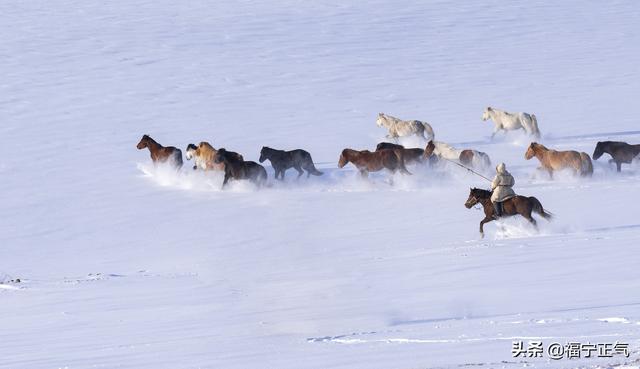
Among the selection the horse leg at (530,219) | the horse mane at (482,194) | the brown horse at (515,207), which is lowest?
the horse leg at (530,219)

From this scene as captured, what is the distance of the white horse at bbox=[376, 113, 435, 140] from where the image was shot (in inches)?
950

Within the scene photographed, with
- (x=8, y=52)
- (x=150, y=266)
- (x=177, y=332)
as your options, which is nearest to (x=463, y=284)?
(x=177, y=332)

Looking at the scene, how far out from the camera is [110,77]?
3647 cm

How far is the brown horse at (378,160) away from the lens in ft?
67.2

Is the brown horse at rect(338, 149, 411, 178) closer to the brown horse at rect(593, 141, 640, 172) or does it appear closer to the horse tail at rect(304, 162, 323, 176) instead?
the horse tail at rect(304, 162, 323, 176)

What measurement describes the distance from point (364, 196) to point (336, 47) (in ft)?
68.0

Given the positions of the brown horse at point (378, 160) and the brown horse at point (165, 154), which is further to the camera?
the brown horse at point (165, 154)

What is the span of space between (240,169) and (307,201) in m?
1.51

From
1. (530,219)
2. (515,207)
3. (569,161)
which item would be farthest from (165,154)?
(530,219)

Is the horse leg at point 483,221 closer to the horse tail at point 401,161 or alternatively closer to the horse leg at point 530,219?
the horse leg at point 530,219

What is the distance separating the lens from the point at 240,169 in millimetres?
20516

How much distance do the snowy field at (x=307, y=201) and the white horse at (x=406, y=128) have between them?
100 centimetres

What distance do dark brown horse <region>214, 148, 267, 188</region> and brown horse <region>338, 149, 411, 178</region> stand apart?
166 cm

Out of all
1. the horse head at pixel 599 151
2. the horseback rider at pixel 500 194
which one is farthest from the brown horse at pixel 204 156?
the horse head at pixel 599 151
